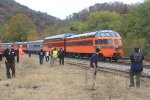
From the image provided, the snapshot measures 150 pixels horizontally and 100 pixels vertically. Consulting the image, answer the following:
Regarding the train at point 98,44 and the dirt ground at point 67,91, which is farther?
the train at point 98,44

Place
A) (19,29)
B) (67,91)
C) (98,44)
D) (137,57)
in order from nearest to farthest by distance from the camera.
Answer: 1. (67,91)
2. (137,57)
3. (98,44)
4. (19,29)

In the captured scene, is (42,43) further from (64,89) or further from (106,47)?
(64,89)

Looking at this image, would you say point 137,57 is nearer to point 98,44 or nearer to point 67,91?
point 67,91

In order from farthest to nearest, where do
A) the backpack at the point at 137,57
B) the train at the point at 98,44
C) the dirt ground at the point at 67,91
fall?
the train at the point at 98,44 < the backpack at the point at 137,57 < the dirt ground at the point at 67,91

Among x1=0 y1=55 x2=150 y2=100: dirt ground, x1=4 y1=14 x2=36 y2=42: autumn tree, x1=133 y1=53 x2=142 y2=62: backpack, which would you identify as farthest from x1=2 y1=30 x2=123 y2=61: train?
x1=4 y1=14 x2=36 y2=42: autumn tree

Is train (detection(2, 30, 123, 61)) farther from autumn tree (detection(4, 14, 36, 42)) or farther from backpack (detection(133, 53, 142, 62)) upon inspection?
autumn tree (detection(4, 14, 36, 42))

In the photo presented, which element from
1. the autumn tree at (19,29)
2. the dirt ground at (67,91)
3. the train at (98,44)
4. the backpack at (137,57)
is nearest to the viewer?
the dirt ground at (67,91)

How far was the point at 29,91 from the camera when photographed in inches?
594

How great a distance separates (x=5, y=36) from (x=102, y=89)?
10996 cm

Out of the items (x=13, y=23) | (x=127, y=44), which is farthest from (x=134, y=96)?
(x=13, y=23)

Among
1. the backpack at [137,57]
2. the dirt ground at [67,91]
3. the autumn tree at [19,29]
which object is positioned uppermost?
the autumn tree at [19,29]

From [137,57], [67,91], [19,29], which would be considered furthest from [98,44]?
[19,29]

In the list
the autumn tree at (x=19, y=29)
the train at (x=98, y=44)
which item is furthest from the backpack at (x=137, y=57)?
the autumn tree at (x=19, y=29)

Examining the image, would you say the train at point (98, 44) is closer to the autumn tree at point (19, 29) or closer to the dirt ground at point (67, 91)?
the dirt ground at point (67, 91)
